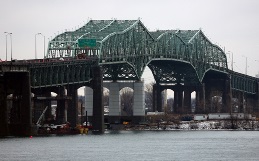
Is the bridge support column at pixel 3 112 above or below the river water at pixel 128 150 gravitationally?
above

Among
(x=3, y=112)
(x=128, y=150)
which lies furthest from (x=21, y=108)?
(x=128, y=150)

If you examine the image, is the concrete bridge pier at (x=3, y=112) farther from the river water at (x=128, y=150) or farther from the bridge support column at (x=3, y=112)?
the river water at (x=128, y=150)

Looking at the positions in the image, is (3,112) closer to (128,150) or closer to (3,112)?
(3,112)

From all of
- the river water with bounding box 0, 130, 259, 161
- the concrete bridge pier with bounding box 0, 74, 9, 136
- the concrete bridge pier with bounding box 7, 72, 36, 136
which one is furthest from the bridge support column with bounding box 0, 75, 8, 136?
the river water with bounding box 0, 130, 259, 161

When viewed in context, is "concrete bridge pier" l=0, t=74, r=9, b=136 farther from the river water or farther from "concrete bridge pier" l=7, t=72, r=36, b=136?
the river water

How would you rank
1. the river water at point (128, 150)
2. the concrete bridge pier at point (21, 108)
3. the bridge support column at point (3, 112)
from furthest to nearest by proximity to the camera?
the concrete bridge pier at point (21, 108), the bridge support column at point (3, 112), the river water at point (128, 150)

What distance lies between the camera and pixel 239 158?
13038 centimetres

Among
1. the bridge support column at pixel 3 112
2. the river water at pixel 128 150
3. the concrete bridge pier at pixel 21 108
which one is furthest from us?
the concrete bridge pier at pixel 21 108

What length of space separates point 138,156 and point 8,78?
64.8m

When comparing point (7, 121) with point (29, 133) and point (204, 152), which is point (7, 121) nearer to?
point (29, 133)

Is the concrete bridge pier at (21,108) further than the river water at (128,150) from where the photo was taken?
Yes

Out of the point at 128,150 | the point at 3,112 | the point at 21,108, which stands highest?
the point at 21,108

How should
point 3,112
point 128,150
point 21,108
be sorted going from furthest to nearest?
point 21,108 → point 3,112 → point 128,150

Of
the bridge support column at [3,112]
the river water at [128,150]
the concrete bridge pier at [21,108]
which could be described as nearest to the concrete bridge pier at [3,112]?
the bridge support column at [3,112]
